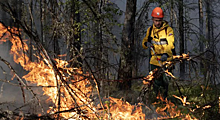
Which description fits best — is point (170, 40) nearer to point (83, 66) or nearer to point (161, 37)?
point (161, 37)

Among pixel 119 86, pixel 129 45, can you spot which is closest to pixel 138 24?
pixel 129 45

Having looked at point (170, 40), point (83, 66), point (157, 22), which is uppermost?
point (157, 22)

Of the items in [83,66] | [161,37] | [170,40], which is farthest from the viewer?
[161,37]

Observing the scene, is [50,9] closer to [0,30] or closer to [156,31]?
[0,30]

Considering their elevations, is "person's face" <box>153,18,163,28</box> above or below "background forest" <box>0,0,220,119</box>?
above

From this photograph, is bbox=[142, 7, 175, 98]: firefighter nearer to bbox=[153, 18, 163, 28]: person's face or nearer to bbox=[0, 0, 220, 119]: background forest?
bbox=[153, 18, 163, 28]: person's face

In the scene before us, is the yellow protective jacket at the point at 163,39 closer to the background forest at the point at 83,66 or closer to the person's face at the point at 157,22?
the person's face at the point at 157,22

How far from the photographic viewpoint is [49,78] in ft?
9.59

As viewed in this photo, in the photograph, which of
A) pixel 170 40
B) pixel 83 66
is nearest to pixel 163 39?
pixel 170 40

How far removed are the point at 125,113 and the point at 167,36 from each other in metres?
3.24

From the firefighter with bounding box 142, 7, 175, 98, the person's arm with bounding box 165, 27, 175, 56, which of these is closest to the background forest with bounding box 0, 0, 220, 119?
the firefighter with bounding box 142, 7, 175, 98

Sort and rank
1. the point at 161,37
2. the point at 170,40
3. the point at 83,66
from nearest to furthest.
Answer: the point at 83,66
the point at 170,40
the point at 161,37

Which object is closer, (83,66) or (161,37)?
(83,66)

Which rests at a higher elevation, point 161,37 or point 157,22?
point 157,22
